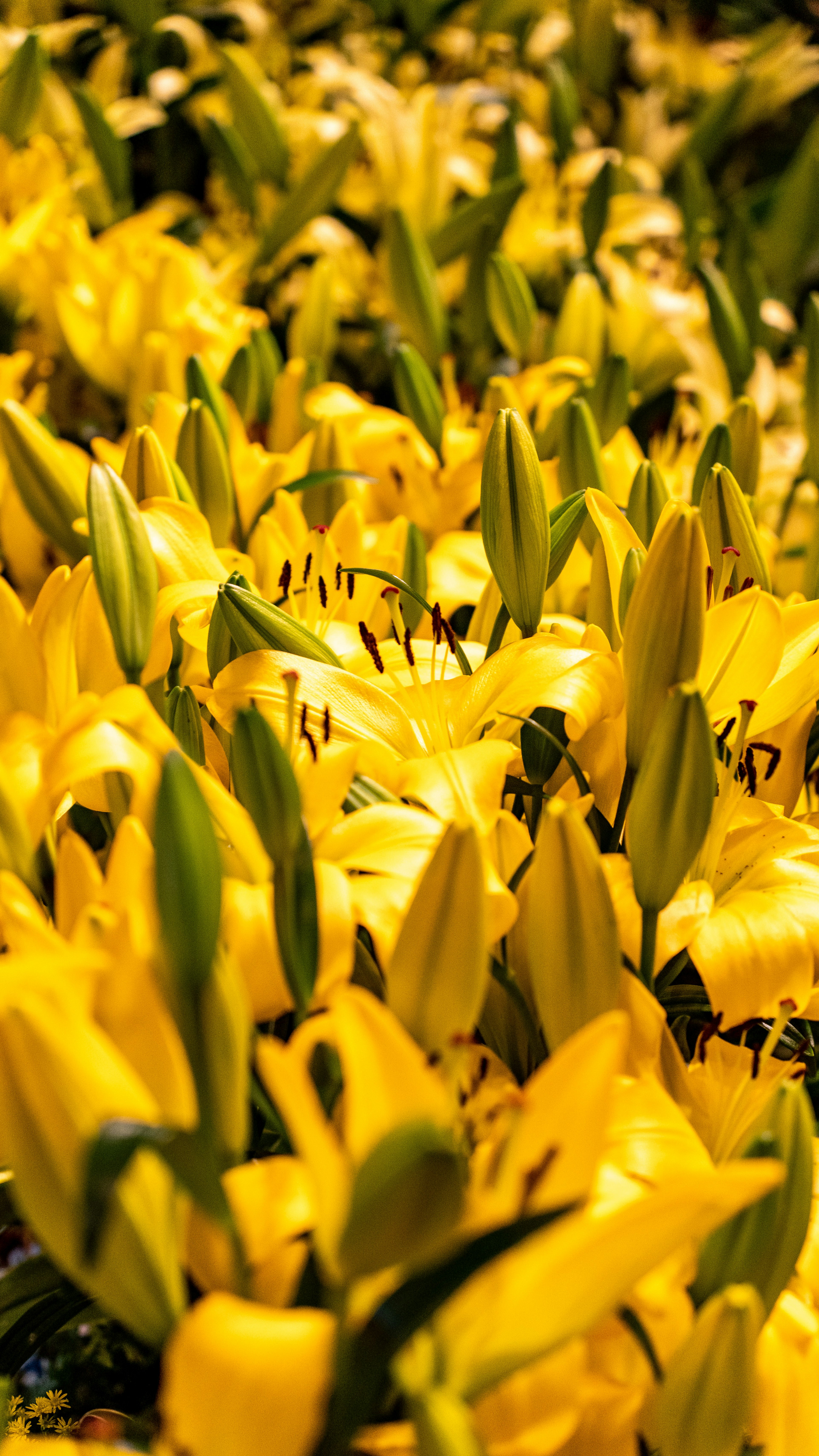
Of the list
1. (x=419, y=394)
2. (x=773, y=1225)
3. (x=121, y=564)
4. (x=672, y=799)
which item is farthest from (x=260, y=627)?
(x=419, y=394)

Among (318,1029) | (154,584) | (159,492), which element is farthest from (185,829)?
(159,492)

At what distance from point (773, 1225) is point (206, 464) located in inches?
19.1

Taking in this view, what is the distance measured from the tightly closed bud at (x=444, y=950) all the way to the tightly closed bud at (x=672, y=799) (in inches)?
3.3

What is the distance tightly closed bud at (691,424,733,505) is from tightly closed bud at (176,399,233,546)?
0.86 ft

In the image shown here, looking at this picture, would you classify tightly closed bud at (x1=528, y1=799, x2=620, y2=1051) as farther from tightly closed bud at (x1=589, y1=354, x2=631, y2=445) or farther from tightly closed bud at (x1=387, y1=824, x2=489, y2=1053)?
tightly closed bud at (x1=589, y1=354, x2=631, y2=445)

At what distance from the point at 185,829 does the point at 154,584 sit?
20 cm

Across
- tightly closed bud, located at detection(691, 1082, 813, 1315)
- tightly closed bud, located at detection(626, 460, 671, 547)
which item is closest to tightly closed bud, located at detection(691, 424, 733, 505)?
tightly closed bud, located at detection(626, 460, 671, 547)

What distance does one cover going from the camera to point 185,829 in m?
0.33

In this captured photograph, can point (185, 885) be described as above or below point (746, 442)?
above

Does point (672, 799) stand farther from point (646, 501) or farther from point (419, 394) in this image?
point (419, 394)

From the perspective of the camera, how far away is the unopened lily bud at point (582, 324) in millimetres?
1018

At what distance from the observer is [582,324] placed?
1021mm

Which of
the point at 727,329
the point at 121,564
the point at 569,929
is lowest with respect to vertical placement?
the point at 727,329

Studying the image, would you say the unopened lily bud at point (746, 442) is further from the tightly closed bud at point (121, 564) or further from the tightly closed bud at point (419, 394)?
the tightly closed bud at point (121, 564)
